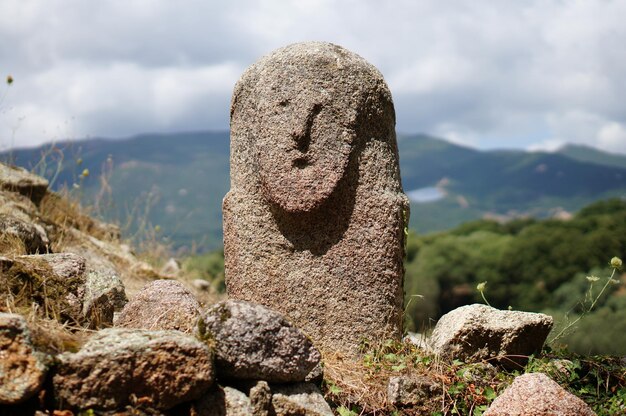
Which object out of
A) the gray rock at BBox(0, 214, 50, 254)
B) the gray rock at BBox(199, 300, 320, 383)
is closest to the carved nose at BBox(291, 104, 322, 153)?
the gray rock at BBox(199, 300, 320, 383)

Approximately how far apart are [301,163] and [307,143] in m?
0.16

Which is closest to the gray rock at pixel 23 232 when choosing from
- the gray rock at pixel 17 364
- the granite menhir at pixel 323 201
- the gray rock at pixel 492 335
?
the granite menhir at pixel 323 201

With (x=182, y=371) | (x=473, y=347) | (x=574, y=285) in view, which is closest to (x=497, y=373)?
(x=473, y=347)

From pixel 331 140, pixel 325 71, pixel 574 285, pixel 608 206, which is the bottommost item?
pixel 574 285

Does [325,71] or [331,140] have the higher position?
[325,71]

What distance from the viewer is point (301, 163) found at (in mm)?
5680

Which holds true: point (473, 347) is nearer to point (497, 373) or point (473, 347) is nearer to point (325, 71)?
point (497, 373)

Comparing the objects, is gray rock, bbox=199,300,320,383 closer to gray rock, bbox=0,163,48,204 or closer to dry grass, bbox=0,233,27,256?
dry grass, bbox=0,233,27,256

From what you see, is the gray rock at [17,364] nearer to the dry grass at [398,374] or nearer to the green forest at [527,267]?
the dry grass at [398,374]

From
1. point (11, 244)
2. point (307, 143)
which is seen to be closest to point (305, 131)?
point (307, 143)

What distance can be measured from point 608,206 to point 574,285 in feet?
38.9

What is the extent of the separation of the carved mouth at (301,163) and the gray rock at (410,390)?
1.67 meters

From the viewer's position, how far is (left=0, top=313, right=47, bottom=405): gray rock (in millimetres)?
3809

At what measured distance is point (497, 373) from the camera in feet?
18.2
